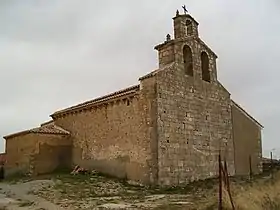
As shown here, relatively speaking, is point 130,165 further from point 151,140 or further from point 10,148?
point 10,148

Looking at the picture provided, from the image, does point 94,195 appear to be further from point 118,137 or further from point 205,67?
→ point 205,67

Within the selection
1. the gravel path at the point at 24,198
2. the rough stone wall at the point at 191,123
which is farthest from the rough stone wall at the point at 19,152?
the rough stone wall at the point at 191,123

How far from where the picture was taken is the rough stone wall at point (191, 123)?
17906 mm

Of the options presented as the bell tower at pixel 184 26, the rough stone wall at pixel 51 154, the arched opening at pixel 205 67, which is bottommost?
the rough stone wall at pixel 51 154

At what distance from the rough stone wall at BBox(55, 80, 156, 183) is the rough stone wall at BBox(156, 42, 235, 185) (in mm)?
678

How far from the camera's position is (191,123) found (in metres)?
19.6

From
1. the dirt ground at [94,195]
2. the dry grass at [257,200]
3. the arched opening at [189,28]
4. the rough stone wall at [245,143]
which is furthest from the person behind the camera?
the rough stone wall at [245,143]

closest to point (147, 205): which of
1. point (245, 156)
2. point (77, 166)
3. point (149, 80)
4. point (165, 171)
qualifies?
point (165, 171)

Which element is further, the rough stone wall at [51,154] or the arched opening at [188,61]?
the rough stone wall at [51,154]

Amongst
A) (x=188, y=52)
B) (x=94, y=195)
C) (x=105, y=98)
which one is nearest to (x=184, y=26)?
(x=188, y=52)

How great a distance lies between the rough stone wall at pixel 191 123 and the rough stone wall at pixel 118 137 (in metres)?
0.68

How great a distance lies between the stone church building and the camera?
17.8 meters

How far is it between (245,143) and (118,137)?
354 inches

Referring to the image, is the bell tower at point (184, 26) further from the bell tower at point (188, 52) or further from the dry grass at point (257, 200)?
the dry grass at point (257, 200)
